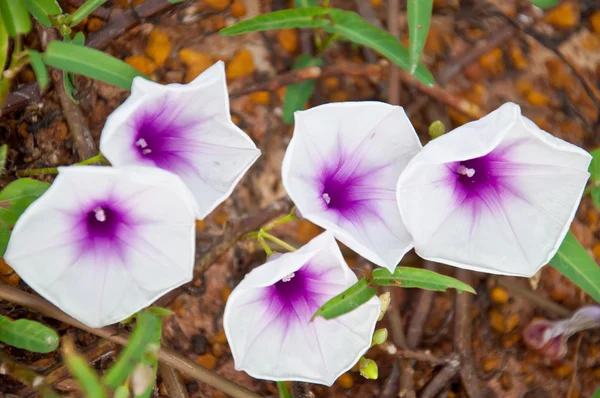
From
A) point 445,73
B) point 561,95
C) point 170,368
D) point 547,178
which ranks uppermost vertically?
point 547,178

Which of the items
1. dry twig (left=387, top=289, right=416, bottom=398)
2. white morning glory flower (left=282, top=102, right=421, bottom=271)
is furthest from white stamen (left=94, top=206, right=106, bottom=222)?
dry twig (left=387, top=289, right=416, bottom=398)

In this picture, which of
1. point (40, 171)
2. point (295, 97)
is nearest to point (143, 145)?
point (40, 171)

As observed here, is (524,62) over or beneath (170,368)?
over

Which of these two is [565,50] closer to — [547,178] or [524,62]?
[524,62]

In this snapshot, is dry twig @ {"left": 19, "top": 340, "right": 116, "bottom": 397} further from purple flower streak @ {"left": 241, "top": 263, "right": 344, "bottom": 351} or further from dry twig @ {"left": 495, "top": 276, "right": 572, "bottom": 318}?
dry twig @ {"left": 495, "top": 276, "right": 572, "bottom": 318}

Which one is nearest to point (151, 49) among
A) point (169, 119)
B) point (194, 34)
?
point (194, 34)

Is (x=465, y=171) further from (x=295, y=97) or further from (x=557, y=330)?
(x=557, y=330)
